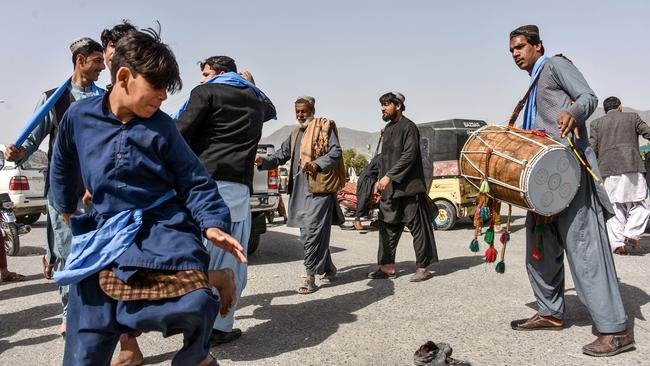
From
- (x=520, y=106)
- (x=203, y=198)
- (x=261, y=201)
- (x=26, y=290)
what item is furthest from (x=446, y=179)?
(x=203, y=198)

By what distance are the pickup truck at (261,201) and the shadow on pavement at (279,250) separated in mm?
233

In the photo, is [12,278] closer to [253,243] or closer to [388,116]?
[253,243]

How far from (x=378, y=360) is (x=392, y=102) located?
339 cm

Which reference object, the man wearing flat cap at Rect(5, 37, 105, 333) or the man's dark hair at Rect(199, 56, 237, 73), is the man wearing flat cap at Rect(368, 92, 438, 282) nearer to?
the man's dark hair at Rect(199, 56, 237, 73)

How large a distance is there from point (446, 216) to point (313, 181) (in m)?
5.67

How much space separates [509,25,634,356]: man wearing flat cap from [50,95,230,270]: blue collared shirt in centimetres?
228

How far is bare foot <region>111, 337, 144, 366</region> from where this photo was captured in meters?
3.18

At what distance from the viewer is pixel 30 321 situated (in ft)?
14.3

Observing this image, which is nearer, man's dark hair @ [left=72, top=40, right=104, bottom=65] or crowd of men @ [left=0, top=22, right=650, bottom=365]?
crowd of men @ [left=0, top=22, right=650, bottom=365]

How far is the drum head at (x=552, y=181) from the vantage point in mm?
3359

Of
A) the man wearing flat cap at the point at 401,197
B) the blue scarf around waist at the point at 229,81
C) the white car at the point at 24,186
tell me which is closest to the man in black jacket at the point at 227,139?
the blue scarf around waist at the point at 229,81

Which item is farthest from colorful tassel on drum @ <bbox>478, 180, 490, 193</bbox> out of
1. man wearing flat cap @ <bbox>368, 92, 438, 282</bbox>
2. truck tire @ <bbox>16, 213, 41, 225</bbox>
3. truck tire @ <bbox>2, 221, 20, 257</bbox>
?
truck tire @ <bbox>16, 213, 41, 225</bbox>

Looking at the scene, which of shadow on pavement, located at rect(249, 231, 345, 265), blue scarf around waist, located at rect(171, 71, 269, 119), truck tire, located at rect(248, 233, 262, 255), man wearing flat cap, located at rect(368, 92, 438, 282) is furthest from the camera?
truck tire, located at rect(248, 233, 262, 255)

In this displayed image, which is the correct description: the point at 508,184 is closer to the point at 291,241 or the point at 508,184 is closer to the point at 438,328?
the point at 438,328
